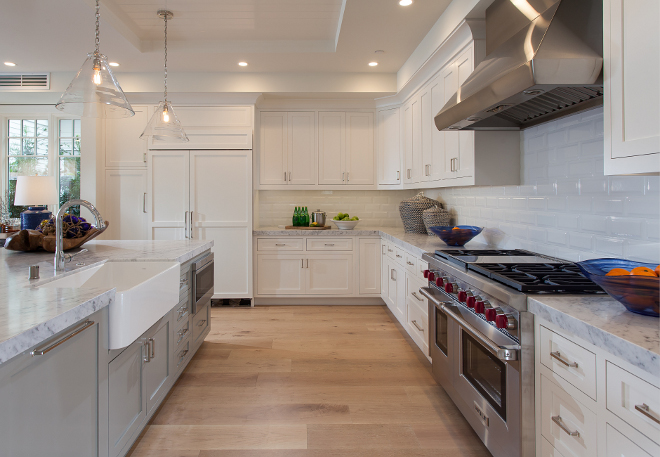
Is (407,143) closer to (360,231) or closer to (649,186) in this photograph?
(360,231)

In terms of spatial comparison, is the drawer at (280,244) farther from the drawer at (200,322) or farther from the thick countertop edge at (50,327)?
the thick countertop edge at (50,327)

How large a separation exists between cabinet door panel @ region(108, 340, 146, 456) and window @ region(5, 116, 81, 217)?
12.3 feet

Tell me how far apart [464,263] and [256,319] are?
2721 mm

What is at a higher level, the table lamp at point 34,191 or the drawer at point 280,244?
the table lamp at point 34,191

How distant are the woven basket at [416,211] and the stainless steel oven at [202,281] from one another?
2061 mm

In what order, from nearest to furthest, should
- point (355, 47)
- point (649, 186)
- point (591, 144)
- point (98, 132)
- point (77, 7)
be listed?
point (649, 186) < point (591, 144) < point (77, 7) < point (355, 47) < point (98, 132)

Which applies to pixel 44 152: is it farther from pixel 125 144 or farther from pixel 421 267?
pixel 421 267

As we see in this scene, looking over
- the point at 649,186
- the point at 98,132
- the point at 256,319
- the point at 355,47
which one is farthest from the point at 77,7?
the point at 649,186

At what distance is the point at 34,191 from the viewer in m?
4.26

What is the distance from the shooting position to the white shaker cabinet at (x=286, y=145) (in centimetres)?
498

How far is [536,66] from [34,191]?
4.74 m

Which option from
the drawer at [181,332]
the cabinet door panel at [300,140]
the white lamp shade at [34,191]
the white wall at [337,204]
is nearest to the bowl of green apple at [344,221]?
the white wall at [337,204]

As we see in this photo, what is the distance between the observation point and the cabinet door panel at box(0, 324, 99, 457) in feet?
3.47

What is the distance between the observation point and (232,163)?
4688 millimetres
